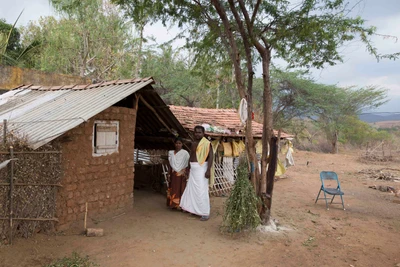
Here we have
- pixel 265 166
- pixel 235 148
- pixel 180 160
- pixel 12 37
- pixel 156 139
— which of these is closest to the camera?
pixel 265 166

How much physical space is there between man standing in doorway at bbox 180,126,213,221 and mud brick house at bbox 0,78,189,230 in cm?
125

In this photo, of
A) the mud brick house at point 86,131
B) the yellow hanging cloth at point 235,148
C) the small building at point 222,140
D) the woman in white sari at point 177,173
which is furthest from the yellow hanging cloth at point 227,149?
the woman in white sari at point 177,173

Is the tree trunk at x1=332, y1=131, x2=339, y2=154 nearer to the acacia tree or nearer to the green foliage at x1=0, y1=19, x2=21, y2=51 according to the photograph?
the acacia tree

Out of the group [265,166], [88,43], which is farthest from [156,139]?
[88,43]

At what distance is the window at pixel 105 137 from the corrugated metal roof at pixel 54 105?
539 millimetres

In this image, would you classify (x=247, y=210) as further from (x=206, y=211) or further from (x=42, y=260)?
(x=42, y=260)

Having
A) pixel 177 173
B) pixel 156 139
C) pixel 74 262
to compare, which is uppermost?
pixel 156 139

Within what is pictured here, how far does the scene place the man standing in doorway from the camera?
6457mm

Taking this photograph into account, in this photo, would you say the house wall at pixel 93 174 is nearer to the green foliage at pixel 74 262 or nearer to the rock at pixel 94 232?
the rock at pixel 94 232

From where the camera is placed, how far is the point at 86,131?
552 cm

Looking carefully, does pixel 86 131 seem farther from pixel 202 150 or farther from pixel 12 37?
pixel 12 37

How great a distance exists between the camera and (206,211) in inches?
258

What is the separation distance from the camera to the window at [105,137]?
579 centimetres

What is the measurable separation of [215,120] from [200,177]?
3887 mm
